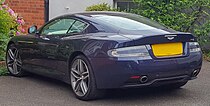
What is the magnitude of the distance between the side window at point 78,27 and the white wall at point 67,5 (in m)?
6.57

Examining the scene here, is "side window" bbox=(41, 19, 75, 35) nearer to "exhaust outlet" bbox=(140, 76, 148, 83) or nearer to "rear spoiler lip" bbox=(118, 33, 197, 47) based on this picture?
"rear spoiler lip" bbox=(118, 33, 197, 47)

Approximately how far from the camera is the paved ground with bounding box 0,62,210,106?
579 cm

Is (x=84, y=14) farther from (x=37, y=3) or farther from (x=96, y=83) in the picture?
(x=37, y=3)

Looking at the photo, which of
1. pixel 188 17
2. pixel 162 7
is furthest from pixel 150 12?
pixel 188 17

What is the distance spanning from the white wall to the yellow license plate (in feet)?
24.5

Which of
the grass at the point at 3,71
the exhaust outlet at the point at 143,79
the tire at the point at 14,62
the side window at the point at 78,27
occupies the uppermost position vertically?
the side window at the point at 78,27

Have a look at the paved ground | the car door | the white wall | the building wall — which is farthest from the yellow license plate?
the building wall

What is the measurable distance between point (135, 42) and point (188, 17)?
5927 mm

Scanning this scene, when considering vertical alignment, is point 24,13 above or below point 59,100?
above

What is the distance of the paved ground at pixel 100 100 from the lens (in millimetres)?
5789

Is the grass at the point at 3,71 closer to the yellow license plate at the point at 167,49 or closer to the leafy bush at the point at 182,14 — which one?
the yellow license plate at the point at 167,49

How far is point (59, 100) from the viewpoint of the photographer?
596 centimetres

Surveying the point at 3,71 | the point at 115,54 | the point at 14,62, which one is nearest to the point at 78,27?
the point at 115,54

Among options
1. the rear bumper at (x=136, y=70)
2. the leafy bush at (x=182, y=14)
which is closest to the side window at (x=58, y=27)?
the rear bumper at (x=136, y=70)
